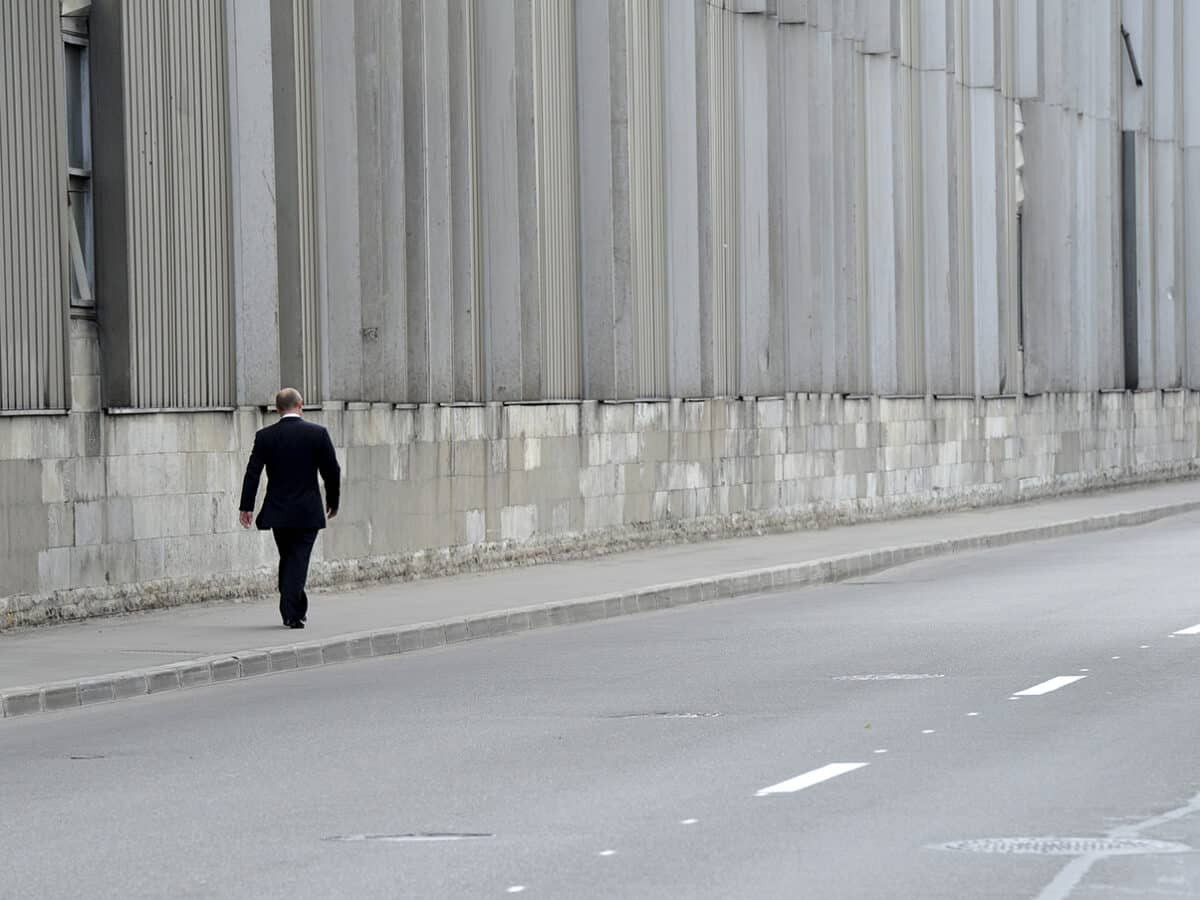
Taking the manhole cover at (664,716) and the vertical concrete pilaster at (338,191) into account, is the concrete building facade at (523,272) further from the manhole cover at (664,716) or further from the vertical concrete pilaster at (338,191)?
the manhole cover at (664,716)

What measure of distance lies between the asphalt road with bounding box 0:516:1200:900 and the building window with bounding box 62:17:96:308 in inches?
196

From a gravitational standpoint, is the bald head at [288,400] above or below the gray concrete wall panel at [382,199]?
below

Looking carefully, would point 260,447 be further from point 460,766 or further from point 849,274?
point 849,274

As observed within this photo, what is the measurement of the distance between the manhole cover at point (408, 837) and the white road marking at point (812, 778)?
4.69ft

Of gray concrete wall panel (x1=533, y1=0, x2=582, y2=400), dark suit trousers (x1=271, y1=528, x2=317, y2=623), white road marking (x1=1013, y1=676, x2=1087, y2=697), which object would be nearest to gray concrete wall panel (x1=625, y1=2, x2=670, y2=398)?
gray concrete wall panel (x1=533, y1=0, x2=582, y2=400)

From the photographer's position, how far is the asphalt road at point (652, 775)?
7.73 m

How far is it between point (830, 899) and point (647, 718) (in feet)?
16.8

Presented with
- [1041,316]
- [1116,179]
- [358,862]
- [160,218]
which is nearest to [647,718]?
[358,862]

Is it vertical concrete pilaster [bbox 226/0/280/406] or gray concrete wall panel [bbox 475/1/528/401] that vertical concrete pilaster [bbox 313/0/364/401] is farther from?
gray concrete wall panel [bbox 475/1/528/401]

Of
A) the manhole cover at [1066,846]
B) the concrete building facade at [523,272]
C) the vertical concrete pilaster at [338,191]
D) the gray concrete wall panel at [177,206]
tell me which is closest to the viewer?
the manhole cover at [1066,846]

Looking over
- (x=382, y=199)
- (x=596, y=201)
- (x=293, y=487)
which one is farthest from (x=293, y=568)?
(x=596, y=201)

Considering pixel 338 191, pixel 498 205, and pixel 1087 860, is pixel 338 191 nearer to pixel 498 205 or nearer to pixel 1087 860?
pixel 498 205

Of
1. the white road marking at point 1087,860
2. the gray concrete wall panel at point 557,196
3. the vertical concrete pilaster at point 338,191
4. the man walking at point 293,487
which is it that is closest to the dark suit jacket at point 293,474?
the man walking at point 293,487

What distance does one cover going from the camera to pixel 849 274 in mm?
34625
